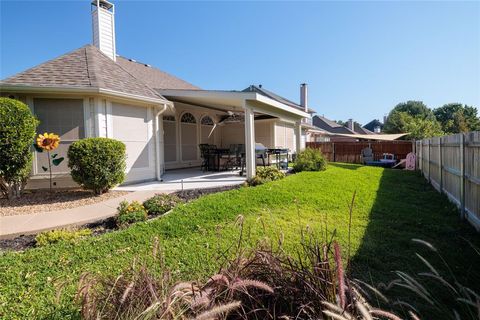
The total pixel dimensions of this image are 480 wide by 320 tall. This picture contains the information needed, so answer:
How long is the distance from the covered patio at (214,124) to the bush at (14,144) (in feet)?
13.3

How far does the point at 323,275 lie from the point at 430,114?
81.3 m

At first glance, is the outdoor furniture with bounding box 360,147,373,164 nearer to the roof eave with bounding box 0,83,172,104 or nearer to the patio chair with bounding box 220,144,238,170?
the patio chair with bounding box 220,144,238,170

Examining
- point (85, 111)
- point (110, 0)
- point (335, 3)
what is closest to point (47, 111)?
point (85, 111)

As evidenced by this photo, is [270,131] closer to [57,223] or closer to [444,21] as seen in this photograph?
[444,21]

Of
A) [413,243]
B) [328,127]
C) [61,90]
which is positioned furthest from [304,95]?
[328,127]

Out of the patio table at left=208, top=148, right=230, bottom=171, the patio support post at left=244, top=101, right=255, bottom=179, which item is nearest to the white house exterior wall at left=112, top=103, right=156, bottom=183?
the patio table at left=208, top=148, right=230, bottom=171

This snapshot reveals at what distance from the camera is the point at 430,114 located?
67.4m

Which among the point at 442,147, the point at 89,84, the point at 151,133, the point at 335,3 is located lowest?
the point at 442,147

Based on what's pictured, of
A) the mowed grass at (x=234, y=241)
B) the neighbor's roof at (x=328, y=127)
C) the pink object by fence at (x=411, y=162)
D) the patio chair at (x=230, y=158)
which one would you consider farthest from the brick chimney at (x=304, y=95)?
the neighbor's roof at (x=328, y=127)

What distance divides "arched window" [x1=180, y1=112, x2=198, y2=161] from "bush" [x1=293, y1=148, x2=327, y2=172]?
5.61 metres

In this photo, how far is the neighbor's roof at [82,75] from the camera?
812 centimetres

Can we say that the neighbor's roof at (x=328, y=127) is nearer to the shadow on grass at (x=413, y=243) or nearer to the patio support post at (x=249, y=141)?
the patio support post at (x=249, y=141)

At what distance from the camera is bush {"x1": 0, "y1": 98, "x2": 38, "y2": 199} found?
22.0 feet

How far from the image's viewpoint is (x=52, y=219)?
5672 mm
